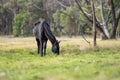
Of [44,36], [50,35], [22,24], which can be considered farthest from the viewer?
[22,24]

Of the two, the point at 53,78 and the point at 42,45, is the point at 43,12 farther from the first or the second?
the point at 53,78

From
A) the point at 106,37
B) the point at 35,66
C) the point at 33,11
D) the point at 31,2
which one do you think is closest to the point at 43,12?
the point at 33,11

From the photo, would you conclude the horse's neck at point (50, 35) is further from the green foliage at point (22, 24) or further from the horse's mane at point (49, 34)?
the green foliage at point (22, 24)

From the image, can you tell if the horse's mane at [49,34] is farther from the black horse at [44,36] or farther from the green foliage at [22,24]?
the green foliage at [22,24]

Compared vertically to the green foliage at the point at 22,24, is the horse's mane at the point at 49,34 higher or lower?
higher

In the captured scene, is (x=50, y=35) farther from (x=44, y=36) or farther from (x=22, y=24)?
(x=22, y=24)

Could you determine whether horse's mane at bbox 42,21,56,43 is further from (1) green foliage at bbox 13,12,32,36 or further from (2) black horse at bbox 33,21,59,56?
(1) green foliage at bbox 13,12,32,36

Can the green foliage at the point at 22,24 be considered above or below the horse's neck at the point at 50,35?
below

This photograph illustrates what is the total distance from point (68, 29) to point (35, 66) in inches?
2142

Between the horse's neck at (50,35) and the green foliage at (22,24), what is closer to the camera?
the horse's neck at (50,35)

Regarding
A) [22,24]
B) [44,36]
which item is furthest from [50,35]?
[22,24]

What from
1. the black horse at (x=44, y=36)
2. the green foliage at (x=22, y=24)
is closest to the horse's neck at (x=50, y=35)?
the black horse at (x=44, y=36)

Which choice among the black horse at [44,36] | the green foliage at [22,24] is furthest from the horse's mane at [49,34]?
the green foliage at [22,24]

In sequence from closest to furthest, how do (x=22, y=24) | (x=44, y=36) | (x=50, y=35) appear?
(x=50, y=35) < (x=44, y=36) < (x=22, y=24)
